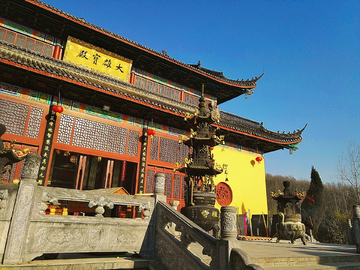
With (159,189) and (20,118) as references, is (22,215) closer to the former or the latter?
(159,189)

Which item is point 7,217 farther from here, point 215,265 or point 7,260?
point 215,265

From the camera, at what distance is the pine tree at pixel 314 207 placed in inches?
723

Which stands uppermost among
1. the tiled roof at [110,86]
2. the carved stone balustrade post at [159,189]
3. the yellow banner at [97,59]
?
the yellow banner at [97,59]

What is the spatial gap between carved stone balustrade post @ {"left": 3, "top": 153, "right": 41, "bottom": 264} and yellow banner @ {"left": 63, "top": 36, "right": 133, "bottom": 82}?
29.4 ft

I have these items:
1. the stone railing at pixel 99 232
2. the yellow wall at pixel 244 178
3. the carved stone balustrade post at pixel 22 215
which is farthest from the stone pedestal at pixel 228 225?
the yellow wall at pixel 244 178

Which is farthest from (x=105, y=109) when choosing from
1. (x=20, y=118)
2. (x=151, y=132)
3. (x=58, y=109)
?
(x=20, y=118)

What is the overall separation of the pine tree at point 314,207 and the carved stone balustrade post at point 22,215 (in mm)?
17898

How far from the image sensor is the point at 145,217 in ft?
18.2

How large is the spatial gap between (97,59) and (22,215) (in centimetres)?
1015

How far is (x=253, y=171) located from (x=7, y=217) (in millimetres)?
13813

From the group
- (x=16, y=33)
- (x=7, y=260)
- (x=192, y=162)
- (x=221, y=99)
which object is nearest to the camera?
(x=7, y=260)

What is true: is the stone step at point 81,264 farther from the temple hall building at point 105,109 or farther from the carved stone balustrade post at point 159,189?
the temple hall building at point 105,109

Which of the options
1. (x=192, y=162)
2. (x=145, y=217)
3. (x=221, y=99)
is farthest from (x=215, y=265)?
(x=221, y=99)

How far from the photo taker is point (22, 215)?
14.0 ft
